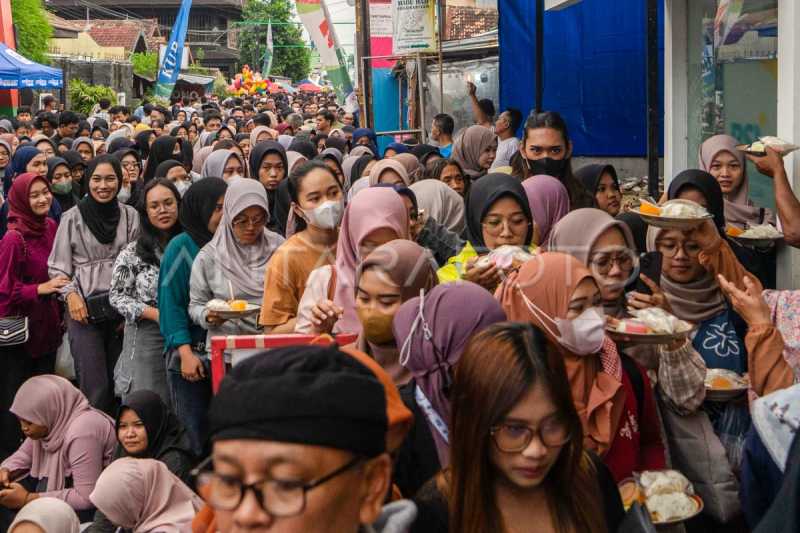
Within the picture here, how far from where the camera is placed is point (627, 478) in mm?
2848

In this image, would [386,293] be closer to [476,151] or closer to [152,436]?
[152,436]

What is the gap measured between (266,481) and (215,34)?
69249 millimetres

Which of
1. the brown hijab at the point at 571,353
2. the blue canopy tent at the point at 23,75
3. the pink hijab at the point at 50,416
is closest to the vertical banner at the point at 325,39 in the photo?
the blue canopy tent at the point at 23,75

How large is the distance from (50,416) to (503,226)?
115 inches

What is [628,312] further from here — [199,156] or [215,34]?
[215,34]

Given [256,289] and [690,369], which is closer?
[690,369]

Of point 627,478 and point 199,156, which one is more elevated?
point 199,156

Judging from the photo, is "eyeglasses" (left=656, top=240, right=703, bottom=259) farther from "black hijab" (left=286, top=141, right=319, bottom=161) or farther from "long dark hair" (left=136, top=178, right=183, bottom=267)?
"black hijab" (left=286, top=141, right=319, bottom=161)

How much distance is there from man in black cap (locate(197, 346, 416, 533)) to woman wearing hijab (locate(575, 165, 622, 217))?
408 cm

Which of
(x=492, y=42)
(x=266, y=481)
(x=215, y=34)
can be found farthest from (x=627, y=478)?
(x=215, y=34)

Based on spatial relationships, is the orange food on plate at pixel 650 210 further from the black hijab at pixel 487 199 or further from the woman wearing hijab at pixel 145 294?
the woman wearing hijab at pixel 145 294

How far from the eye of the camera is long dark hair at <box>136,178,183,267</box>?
546 centimetres

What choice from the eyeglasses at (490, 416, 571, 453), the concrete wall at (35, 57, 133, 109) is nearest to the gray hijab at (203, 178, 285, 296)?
the eyeglasses at (490, 416, 571, 453)

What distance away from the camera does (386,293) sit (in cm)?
312
